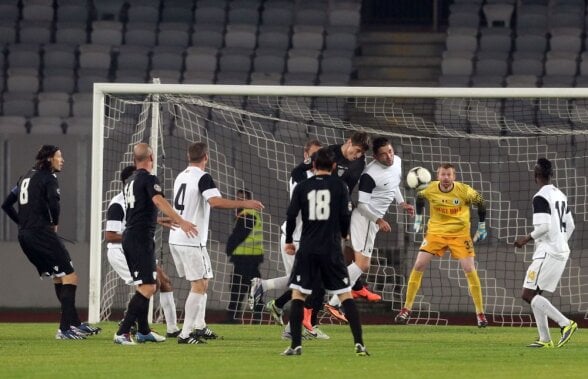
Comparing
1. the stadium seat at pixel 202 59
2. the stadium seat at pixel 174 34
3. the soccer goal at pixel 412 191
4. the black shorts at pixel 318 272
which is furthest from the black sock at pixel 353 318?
the stadium seat at pixel 174 34

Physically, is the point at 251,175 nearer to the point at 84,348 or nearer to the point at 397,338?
the point at 397,338

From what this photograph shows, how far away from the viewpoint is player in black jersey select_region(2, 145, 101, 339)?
12.8 meters

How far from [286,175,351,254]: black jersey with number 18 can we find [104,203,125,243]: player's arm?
10.6 ft

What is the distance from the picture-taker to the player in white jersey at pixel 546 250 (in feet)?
40.0

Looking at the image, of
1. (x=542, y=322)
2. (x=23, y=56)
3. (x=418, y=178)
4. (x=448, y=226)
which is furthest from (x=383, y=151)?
(x=23, y=56)

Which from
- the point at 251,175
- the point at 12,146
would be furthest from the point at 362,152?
the point at 12,146

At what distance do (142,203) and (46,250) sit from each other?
4.91 ft

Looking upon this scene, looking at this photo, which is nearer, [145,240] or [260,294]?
[145,240]

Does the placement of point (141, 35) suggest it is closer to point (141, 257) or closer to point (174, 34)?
point (174, 34)

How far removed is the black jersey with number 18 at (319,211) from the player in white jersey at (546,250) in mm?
2245

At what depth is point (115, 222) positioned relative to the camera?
1365cm

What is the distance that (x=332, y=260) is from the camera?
10.8 m

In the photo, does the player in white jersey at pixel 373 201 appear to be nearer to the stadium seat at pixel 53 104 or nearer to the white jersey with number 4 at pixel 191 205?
the white jersey with number 4 at pixel 191 205

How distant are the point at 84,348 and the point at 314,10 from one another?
45.8 feet
